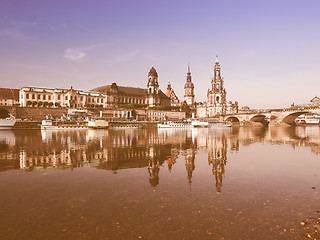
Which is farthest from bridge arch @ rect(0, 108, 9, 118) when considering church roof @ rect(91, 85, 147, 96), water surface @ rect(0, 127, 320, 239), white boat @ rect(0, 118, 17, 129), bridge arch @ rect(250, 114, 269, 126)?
bridge arch @ rect(250, 114, 269, 126)

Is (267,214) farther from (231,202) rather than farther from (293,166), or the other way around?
(293,166)

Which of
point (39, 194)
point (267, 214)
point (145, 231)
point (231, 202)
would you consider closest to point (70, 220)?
point (145, 231)

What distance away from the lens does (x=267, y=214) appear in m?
6.04

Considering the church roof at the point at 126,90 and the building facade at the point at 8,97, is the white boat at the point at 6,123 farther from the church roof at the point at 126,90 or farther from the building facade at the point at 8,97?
the church roof at the point at 126,90

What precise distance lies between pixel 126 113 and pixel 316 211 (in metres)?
88.3

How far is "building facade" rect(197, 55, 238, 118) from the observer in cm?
12712

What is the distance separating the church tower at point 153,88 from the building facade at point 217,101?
32.5 m

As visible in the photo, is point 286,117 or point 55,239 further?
point 286,117

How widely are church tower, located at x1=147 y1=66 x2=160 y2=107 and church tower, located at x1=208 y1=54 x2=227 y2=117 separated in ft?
109

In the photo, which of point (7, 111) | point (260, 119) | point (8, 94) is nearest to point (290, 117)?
point (260, 119)

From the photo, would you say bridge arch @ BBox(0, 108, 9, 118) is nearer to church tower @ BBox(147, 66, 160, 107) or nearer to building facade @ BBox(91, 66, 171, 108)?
building facade @ BBox(91, 66, 171, 108)

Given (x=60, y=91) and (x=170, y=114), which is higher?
(x=60, y=91)

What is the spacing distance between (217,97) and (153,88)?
39.1 meters

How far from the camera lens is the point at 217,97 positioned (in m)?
130
